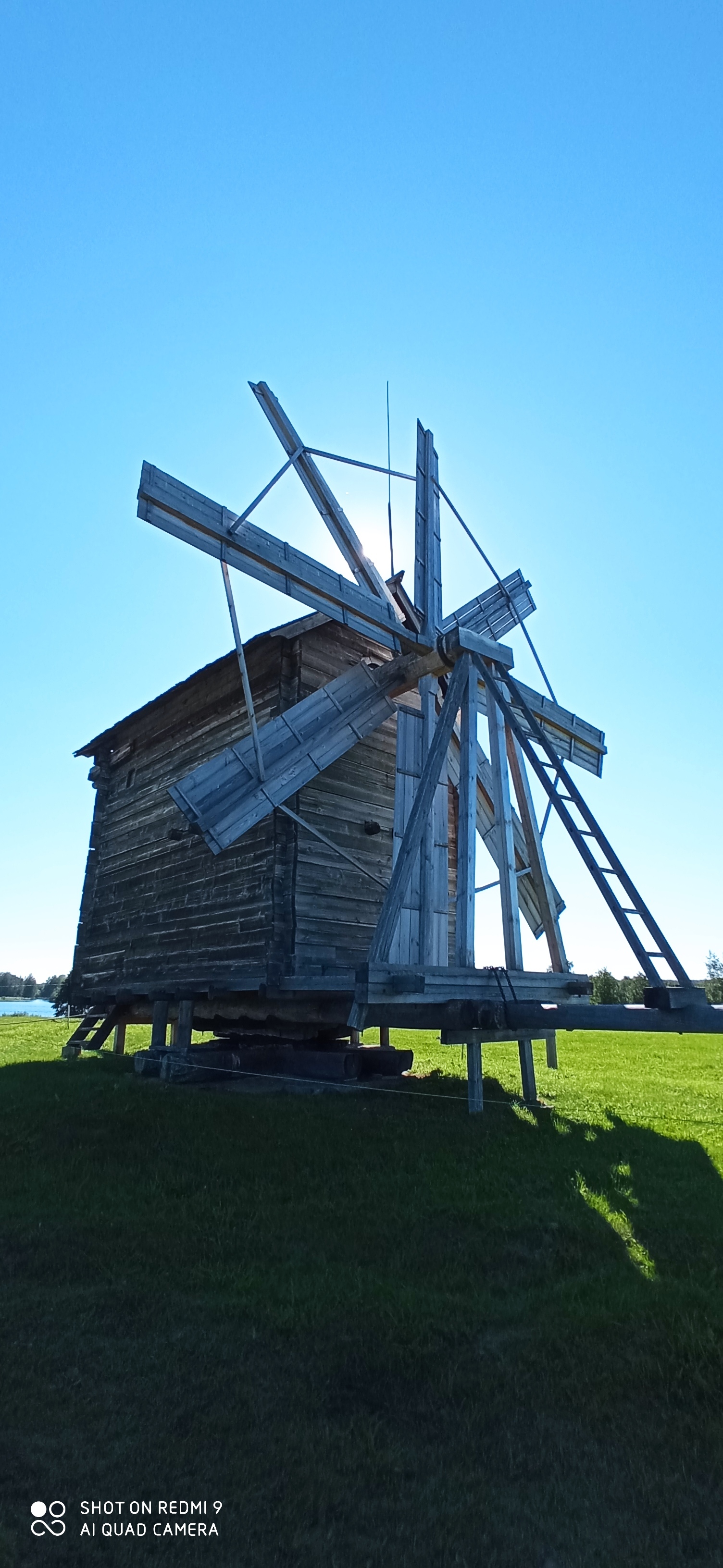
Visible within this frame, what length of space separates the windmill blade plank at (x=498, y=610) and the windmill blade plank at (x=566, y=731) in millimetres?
1137

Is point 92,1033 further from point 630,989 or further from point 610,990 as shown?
point 630,989

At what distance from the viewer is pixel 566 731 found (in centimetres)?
1473

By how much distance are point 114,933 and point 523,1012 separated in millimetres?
11042

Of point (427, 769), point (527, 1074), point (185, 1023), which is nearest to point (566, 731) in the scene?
point (427, 769)

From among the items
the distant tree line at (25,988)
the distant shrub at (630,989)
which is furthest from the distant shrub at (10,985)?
the distant shrub at (630,989)

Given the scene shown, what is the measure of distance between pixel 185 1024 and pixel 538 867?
6321 millimetres

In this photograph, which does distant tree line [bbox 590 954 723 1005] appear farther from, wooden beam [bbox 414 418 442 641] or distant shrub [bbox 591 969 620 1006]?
wooden beam [bbox 414 418 442 641]

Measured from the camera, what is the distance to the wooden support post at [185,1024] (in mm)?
13961

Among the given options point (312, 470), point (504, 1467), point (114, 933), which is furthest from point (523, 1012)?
point (114, 933)

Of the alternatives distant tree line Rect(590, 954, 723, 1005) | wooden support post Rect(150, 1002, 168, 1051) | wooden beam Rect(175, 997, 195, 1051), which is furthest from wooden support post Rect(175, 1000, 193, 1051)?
distant tree line Rect(590, 954, 723, 1005)

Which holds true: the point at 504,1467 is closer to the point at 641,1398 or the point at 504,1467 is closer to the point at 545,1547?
the point at 545,1547

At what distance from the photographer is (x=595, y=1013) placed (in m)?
8.41

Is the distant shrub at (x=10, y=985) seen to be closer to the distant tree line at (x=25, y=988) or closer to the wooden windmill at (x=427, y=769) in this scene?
the distant tree line at (x=25, y=988)

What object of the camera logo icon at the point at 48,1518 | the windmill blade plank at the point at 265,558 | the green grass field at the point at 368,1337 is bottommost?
the camera logo icon at the point at 48,1518
